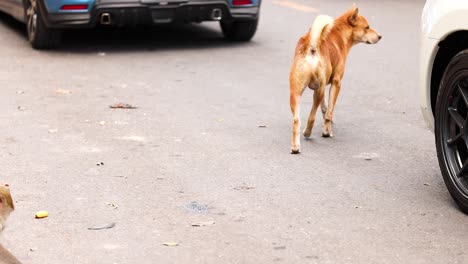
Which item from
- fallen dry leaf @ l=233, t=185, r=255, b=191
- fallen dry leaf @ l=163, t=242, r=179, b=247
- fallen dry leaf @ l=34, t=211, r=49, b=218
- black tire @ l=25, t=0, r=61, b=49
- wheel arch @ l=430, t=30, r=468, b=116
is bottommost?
black tire @ l=25, t=0, r=61, b=49

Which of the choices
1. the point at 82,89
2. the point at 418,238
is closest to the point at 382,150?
the point at 418,238

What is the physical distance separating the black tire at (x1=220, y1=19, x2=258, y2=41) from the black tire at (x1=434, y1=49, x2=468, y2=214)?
696 centimetres

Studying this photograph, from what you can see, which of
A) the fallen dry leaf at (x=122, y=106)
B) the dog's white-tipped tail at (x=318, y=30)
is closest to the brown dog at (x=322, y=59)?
the dog's white-tipped tail at (x=318, y=30)

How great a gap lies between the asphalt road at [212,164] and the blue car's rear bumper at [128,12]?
44 cm

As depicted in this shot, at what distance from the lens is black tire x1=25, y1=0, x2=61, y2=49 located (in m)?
12.3

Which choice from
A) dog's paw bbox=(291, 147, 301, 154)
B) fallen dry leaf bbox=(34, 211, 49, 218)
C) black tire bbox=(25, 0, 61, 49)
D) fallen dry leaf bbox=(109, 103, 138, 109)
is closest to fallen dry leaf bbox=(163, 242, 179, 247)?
fallen dry leaf bbox=(34, 211, 49, 218)

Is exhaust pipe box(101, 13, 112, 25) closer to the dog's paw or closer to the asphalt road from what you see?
the asphalt road

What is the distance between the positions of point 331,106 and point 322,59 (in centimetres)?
57

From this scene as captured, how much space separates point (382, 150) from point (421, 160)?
16.2 inches

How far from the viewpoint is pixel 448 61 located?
6383 mm

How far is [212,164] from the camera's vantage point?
7266 millimetres

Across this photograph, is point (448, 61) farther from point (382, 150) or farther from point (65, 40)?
point (65, 40)

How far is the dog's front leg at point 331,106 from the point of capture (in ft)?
26.6

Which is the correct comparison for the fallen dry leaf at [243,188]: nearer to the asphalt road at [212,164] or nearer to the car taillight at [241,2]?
the asphalt road at [212,164]
